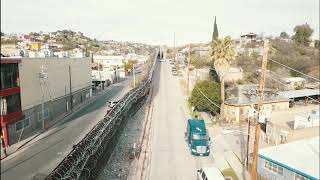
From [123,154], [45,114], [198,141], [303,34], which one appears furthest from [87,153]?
[303,34]

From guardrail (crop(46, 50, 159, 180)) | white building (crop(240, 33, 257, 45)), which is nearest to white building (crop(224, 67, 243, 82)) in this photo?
guardrail (crop(46, 50, 159, 180))

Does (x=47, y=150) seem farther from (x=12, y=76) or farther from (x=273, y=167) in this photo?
(x=273, y=167)

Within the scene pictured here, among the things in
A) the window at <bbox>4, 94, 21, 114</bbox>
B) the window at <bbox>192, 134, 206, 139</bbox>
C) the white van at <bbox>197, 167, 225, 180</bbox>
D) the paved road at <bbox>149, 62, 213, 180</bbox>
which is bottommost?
the paved road at <bbox>149, 62, 213, 180</bbox>

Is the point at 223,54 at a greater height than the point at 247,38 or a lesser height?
lesser

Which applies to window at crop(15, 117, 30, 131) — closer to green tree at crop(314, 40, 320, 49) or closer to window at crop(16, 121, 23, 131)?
window at crop(16, 121, 23, 131)

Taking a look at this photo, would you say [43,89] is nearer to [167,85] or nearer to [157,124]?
[157,124]

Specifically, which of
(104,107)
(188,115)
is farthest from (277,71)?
(104,107)
